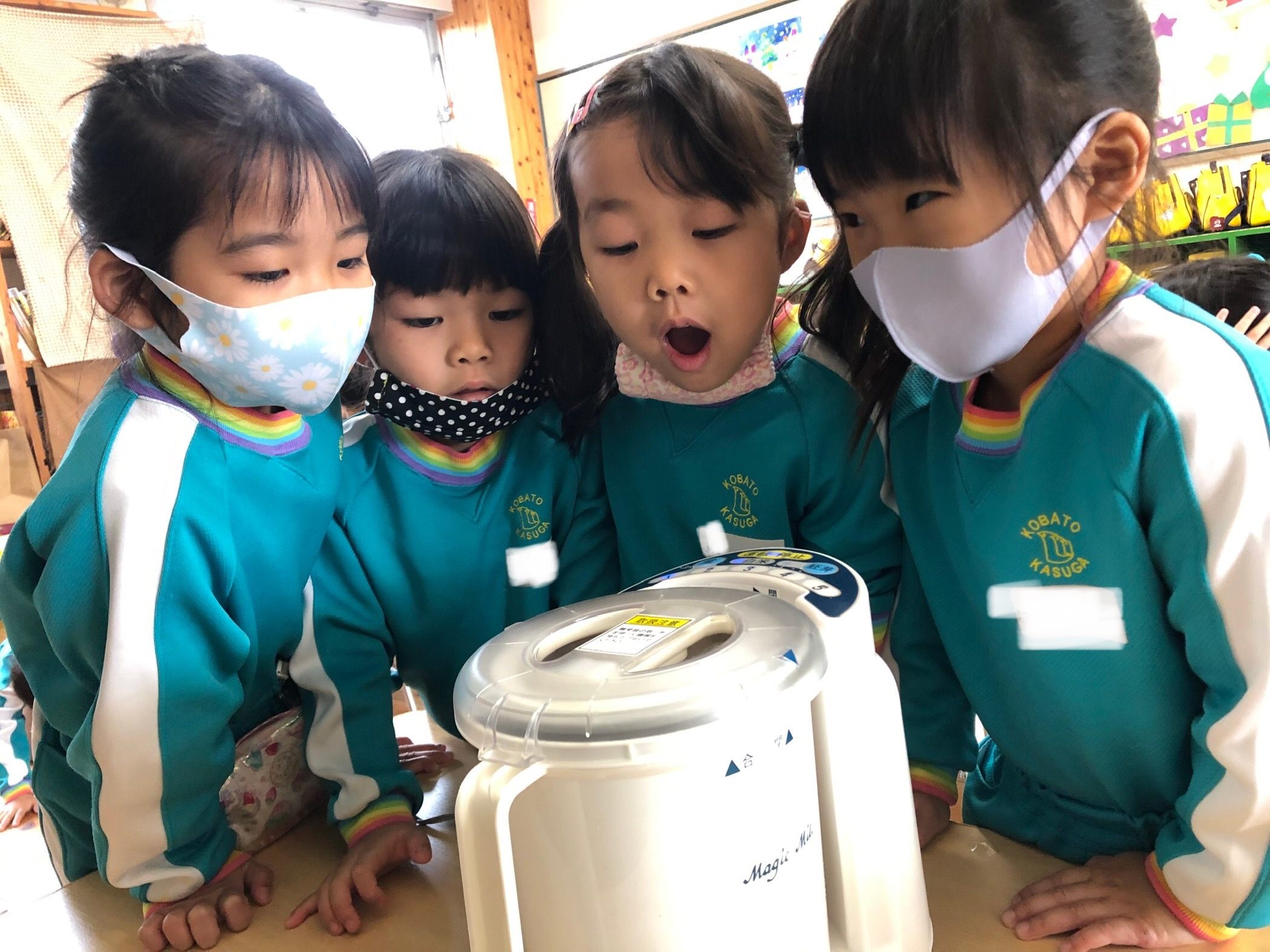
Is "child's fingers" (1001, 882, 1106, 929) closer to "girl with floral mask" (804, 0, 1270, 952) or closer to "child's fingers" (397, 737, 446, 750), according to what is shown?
"girl with floral mask" (804, 0, 1270, 952)

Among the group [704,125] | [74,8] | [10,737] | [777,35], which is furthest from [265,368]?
[777,35]

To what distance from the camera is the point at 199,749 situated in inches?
29.7

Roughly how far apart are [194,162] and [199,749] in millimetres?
472

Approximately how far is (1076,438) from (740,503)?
34cm

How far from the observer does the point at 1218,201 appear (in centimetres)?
273

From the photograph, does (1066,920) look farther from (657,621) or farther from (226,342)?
(226,342)

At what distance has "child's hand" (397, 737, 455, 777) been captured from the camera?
0.98 metres

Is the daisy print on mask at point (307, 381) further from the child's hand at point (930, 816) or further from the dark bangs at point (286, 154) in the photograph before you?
the child's hand at point (930, 816)

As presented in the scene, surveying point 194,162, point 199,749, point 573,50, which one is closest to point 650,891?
point 199,749

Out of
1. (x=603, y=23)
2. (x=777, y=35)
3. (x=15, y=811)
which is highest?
(x=603, y=23)

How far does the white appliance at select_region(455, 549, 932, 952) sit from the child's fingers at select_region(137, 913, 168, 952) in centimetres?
44

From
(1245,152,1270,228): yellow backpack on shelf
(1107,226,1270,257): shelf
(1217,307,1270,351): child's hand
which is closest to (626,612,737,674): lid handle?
(1217,307,1270,351): child's hand

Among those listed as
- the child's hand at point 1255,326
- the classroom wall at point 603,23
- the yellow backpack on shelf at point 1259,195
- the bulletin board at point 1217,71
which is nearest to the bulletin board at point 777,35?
the classroom wall at point 603,23

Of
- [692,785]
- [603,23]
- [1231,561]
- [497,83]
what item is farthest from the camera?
[497,83]
